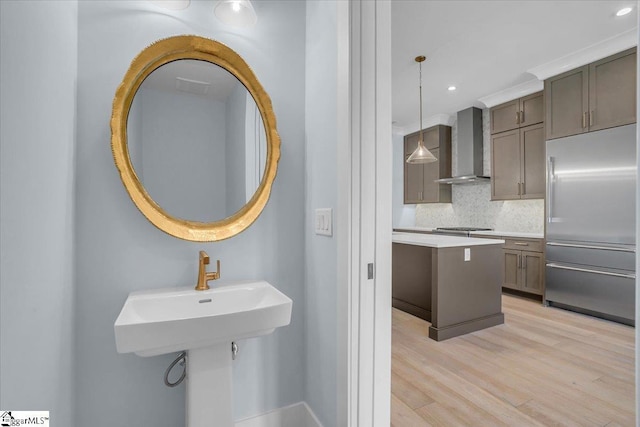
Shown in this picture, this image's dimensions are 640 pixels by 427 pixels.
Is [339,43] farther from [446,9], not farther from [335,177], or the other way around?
[446,9]

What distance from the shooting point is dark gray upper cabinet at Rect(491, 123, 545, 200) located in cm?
419

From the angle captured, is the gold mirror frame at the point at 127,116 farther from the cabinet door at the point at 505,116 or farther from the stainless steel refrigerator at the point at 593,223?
the cabinet door at the point at 505,116

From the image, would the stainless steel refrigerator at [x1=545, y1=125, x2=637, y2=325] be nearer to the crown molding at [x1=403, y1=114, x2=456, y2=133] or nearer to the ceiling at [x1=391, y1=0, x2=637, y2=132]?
the ceiling at [x1=391, y1=0, x2=637, y2=132]

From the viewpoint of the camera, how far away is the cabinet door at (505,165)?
4473 mm

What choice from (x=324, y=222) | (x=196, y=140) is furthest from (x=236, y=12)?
(x=324, y=222)

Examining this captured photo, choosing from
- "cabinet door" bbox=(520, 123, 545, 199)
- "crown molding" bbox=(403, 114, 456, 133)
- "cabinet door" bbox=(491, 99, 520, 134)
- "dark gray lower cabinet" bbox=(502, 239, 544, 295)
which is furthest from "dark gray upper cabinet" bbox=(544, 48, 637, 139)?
"crown molding" bbox=(403, 114, 456, 133)

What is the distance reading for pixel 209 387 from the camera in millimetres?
1209

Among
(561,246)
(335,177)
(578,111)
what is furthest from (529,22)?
(335,177)

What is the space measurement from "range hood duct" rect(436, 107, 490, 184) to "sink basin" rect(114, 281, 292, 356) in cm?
473

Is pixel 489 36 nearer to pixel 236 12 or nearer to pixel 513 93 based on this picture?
pixel 513 93

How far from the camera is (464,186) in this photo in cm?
572

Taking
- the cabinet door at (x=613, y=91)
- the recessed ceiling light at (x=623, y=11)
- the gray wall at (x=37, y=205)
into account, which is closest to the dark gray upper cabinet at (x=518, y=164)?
the cabinet door at (x=613, y=91)

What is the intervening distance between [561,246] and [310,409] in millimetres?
3501

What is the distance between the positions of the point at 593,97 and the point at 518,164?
1232 mm
